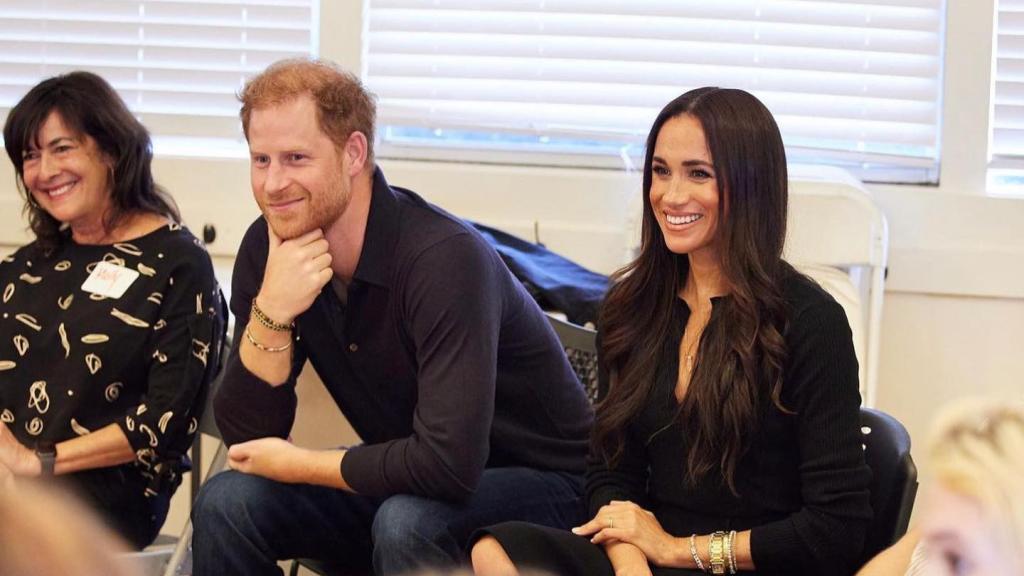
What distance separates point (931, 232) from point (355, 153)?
5.83 ft

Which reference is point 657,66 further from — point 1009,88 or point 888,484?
point 888,484

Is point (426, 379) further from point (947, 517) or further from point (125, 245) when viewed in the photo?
point (947, 517)

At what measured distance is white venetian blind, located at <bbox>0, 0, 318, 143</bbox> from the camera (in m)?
3.88

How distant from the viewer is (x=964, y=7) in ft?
11.8

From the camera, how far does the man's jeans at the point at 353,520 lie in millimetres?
2365

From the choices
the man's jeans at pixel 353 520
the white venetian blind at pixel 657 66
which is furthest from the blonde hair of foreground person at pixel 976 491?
the white venetian blind at pixel 657 66

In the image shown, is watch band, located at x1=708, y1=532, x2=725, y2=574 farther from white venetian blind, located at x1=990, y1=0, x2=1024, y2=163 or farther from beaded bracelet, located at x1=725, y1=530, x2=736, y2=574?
white venetian blind, located at x1=990, y1=0, x2=1024, y2=163

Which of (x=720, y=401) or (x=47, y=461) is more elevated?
(x=720, y=401)

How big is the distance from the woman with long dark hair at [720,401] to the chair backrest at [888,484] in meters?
0.05

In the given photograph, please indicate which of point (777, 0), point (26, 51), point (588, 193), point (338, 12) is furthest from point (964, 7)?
point (26, 51)

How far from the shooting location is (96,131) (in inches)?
120

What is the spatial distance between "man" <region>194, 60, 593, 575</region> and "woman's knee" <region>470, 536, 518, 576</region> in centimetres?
16

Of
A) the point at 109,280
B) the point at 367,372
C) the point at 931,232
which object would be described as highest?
the point at 931,232

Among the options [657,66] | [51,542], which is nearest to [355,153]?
[657,66]
